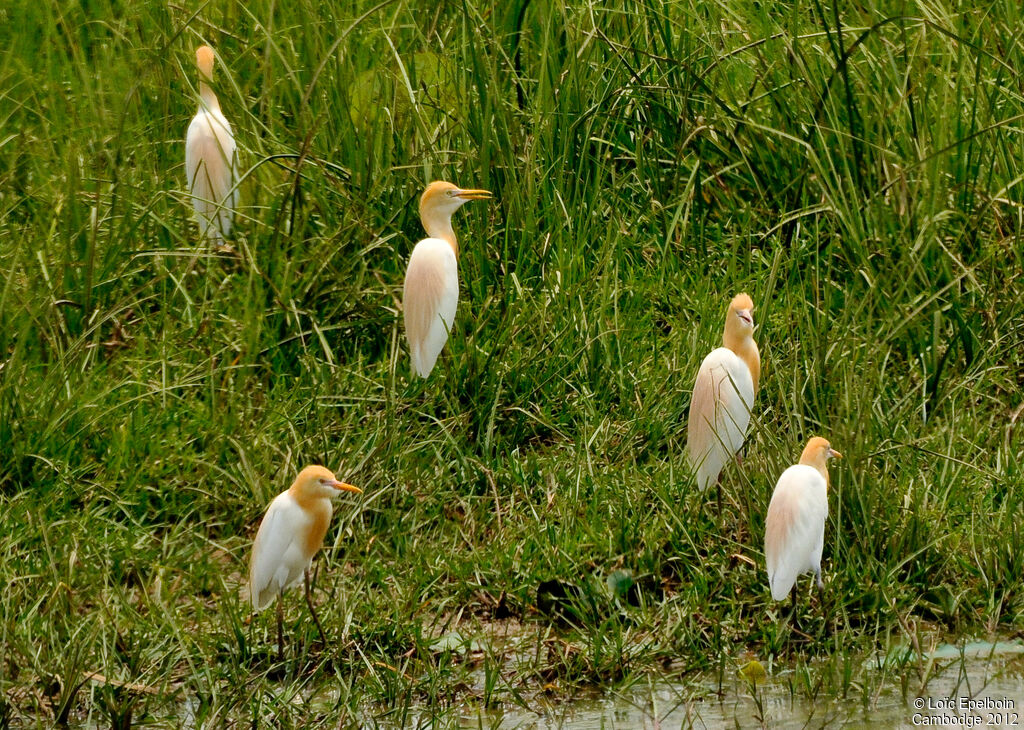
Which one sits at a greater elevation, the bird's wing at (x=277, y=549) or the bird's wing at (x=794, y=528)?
the bird's wing at (x=794, y=528)

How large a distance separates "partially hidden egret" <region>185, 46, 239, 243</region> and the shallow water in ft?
7.14

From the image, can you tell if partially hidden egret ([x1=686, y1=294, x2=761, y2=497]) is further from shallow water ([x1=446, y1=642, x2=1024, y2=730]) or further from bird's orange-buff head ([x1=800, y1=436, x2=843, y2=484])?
shallow water ([x1=446, y1=642, x2=1024, y2=730])

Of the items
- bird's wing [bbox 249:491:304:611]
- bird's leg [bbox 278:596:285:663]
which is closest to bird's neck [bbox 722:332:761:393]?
bird's wing [bbox 249:491:304:611]

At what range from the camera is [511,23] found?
5398 mm

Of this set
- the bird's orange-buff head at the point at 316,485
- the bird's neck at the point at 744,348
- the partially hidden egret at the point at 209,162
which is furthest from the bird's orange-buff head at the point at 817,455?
the partially hidden egret at the point at 209,162

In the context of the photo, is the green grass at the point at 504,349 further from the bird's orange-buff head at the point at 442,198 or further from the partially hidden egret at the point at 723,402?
the bird's orange-buff head at the point at 442,198

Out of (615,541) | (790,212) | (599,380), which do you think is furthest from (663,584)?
(790,212)

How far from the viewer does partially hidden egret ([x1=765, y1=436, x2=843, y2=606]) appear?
10.3 feet

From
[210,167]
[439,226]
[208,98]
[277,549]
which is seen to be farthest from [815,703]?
[208,98]

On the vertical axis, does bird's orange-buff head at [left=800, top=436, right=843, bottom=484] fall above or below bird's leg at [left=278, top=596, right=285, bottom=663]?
above

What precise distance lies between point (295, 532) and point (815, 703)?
1195mm

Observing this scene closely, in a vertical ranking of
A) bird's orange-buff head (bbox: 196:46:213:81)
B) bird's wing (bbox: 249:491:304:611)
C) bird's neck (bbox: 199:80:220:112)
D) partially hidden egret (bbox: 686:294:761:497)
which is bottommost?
bird's wing (bbox: 249:491:304:611)

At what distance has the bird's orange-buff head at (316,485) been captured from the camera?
3264 mm

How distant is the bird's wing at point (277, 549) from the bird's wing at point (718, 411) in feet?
3.33
